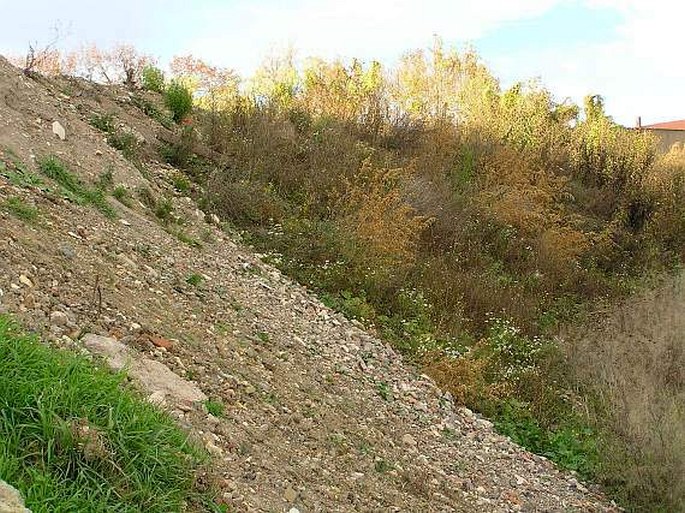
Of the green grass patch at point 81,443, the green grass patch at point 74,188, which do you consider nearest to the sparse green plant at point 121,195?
the green grass patch at point 74,188

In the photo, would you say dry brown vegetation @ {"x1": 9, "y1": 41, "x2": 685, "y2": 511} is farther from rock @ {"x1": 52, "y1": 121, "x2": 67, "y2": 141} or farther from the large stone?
the large stone

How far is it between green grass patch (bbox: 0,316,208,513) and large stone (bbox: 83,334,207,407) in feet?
1.71

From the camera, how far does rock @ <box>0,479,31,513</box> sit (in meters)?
1.81

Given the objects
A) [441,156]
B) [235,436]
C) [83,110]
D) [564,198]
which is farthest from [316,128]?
[235,436]

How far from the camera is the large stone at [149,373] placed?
3293mm

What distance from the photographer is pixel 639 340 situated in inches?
296

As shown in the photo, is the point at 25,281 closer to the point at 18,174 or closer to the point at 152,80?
the point at 18,174

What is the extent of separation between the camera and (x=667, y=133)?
77.6 ft

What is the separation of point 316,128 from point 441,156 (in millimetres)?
2292

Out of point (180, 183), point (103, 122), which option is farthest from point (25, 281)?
point (103, 122)

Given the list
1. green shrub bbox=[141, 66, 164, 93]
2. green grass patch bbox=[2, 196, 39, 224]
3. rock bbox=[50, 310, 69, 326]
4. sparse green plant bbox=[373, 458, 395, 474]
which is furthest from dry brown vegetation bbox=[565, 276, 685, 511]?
green shrub bbox=[141, 66, 164, 93]

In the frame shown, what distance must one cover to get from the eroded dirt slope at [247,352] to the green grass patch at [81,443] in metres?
0.39

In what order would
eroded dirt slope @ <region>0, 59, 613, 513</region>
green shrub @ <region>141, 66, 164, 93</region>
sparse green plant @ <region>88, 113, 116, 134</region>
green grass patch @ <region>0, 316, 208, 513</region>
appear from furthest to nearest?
1. green shrub @ <region>141, 66, 164, 93</region>
2. sparse green plant @ <region>88, 113, 116, 134</region>
3. eroded dirt slope @ <region>0, 59, 613, 513</region>
4. green grass patch @ <region>0, 316, 208, 513</region>

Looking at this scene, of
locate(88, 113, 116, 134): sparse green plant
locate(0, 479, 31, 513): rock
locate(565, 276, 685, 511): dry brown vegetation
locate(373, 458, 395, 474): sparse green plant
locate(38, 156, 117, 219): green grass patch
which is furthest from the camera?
locate(88, 113, 116, 134): sparse green plant
